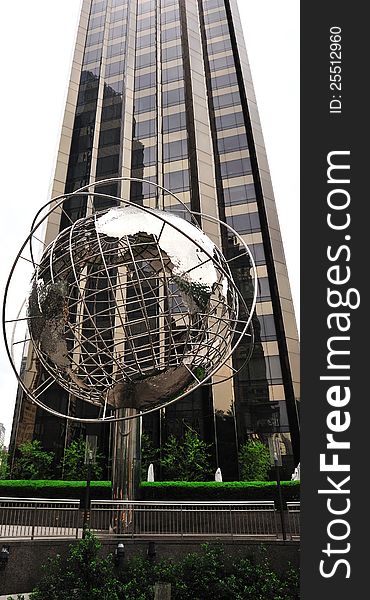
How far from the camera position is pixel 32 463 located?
2672cm

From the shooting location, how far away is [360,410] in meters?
4.15

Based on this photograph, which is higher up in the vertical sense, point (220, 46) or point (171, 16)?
point (171, 16)

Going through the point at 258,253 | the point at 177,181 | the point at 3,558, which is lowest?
the point at 3,558

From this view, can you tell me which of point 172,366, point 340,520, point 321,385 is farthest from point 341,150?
point 172,366

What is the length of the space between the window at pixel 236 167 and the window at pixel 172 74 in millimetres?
11251

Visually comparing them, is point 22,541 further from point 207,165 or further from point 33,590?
point 207,165

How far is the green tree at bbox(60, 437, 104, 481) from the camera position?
26.3 m

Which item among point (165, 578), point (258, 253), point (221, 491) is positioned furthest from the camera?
point (258, 253)

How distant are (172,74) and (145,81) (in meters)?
2.69

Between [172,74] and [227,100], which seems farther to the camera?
[172,74]

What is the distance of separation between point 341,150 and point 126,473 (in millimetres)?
10331

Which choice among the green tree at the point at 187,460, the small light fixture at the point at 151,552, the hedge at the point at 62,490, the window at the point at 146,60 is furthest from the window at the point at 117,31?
the small light fixture at the point at 151,552

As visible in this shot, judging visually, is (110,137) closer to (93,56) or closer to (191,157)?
(191,157)

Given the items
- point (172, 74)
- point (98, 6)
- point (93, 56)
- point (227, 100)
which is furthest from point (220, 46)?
point (98, 6)
